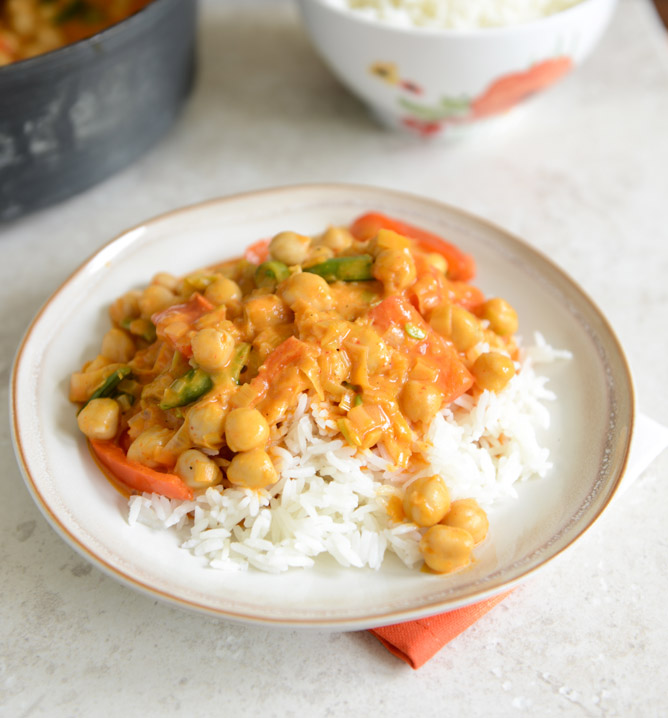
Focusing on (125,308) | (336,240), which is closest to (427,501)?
(336,240)

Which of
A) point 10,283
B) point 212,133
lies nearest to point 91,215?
point 10,283

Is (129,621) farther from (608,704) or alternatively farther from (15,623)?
(608,704)

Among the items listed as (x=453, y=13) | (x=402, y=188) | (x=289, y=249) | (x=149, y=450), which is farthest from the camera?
(x=402, y=188)

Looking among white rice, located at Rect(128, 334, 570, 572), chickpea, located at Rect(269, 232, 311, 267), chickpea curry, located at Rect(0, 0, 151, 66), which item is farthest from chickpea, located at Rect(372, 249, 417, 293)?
chickpea curry, located at Rect(0, 0, 151, 66)

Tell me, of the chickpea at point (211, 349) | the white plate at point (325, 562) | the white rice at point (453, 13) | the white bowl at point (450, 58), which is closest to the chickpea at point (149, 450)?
the white plate at point (325, 562)

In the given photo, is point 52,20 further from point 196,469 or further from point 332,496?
point 332,496

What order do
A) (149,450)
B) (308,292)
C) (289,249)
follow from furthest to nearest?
(289,249) < (308,292) < (149,450)

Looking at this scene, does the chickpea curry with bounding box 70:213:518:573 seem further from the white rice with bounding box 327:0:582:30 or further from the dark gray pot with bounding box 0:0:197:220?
the white rice with bounding box 327:0:582:30
